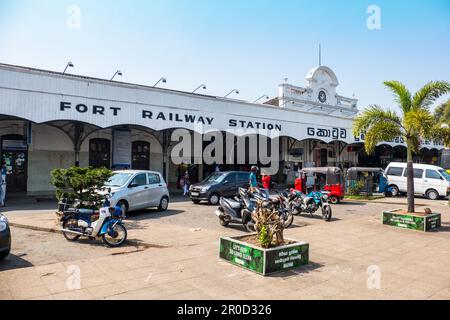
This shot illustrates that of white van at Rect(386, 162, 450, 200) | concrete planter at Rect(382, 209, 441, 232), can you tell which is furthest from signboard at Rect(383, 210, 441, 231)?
white van at Rect(386, 162, 450, 200)

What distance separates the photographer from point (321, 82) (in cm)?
3338

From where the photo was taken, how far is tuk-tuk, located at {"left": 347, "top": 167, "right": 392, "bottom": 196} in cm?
1919

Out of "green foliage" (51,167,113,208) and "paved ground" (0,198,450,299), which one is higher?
"green foliage" (51,167,113,208)

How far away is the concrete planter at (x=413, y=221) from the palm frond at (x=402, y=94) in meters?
3.49

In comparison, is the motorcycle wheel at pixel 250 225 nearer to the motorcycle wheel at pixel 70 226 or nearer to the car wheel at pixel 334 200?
the motorcycle wheel at pixel 70 226

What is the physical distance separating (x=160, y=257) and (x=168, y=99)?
50.9 ft

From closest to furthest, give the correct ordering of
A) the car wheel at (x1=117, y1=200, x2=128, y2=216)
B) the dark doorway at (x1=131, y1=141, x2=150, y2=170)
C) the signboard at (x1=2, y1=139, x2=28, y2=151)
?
the car wheel at (x1=117, y1=200, x2=128, y2=216), the signboard at (x1=2, y1=139, x2=28, y2=151), the dark doorway at (x1=131, y1=141, x2=150, y2=170)

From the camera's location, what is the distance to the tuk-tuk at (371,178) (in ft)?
63.0

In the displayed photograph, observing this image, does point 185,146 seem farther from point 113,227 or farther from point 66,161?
point 113,227

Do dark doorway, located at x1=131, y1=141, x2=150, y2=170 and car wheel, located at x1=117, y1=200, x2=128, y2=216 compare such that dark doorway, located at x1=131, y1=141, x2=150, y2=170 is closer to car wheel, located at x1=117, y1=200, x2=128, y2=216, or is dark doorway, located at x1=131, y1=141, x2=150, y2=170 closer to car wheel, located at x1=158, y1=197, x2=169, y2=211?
car wheel, located at x1=158, y1=197, x2=169, y2=211

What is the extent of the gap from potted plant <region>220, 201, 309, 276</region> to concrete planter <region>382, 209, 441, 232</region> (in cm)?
542

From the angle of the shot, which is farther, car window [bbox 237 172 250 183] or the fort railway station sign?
car window [bbox 237 172 250 183]

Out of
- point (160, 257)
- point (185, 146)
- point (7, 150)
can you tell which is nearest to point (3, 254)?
point (160, 257)

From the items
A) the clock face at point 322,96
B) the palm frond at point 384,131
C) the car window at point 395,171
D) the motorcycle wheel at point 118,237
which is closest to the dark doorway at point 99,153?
the motorcycle wheel at point 118,237
